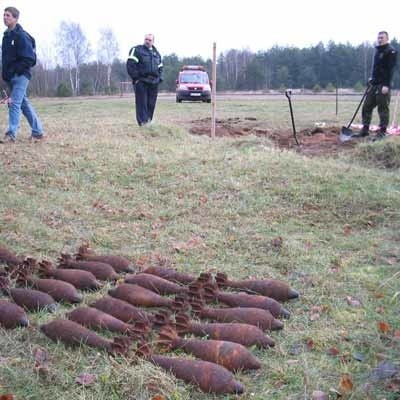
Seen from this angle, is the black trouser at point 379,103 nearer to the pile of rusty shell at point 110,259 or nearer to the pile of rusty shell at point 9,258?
the pile of rusty shell at point 110,259

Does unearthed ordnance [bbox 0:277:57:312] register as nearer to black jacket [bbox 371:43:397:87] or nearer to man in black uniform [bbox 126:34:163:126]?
man in black uniform [bbox 126:34:163:126]

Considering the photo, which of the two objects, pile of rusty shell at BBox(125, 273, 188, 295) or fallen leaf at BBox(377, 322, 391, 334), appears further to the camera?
pile of rusty shell at BBox(125, 273, 188, 295)

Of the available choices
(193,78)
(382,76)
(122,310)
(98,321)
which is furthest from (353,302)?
(193,78)

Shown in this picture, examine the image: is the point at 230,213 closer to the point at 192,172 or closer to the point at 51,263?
the point at 192,172

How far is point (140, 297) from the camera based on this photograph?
3795mm

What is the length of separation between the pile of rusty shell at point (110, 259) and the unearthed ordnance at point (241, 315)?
0.91 meters

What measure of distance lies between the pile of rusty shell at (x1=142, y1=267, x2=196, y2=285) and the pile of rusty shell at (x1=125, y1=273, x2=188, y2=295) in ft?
0.34

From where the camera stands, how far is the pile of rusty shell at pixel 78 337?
3054 mm

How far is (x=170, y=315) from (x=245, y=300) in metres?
0.53

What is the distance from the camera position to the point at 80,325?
3.31 metres

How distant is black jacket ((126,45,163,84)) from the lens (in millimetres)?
10602

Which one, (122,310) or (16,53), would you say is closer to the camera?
(122,310)

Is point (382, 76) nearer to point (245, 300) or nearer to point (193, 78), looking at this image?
point (245, 300)

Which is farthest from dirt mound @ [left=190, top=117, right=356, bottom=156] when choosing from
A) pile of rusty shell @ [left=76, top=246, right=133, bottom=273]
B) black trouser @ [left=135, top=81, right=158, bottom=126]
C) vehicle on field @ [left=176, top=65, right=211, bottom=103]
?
vehicle on field @ [left=176, top=65, right=211, bottom=103]
